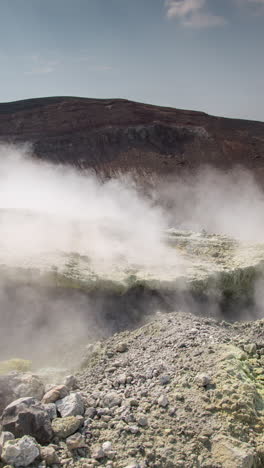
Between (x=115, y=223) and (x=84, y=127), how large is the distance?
1306 centimetres

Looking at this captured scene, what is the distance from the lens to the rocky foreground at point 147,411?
10.2 ft

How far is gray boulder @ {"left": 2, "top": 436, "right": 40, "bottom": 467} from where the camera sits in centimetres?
286

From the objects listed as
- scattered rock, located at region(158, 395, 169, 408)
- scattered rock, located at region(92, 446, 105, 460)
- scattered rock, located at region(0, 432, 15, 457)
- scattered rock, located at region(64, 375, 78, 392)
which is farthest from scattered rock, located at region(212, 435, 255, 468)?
scattered rock, located at region(0, 432, 15, 457)

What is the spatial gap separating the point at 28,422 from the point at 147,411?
103 cm

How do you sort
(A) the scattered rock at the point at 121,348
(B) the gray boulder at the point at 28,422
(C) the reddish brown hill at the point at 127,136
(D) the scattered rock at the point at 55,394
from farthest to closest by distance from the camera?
(C) the reddish brown hill at the point at 127,136 → (A) the scattered rock at the point at 121,348 → (D) the scattered rock at the point at 55,394 → (B) the gray boulder at the point at 28,422

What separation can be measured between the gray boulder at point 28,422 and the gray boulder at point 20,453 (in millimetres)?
216

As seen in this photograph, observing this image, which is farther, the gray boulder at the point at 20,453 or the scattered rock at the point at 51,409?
the scattered rock at the point at 51,409

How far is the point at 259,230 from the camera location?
13352 mm

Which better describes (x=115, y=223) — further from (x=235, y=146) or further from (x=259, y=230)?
(x=235, y=146)

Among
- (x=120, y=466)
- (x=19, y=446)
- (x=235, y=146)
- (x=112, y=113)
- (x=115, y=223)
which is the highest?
(x=112, y=113)

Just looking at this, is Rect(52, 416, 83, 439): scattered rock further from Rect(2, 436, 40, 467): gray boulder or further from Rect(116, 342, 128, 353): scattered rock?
Rect(116, 342, 128, 353): scattered rock

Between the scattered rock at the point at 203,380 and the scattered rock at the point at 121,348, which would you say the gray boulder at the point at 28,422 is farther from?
the scattered rock at the point at 121,348

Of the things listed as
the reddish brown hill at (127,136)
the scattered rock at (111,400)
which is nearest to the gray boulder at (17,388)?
the scattered rock at (111,400)

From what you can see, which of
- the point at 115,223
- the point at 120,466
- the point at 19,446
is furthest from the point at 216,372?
the point at 115,223
